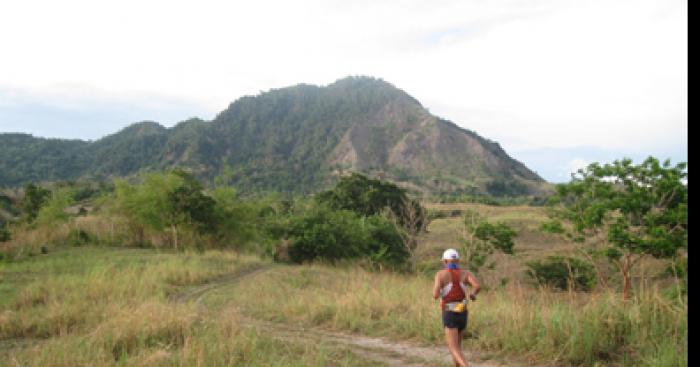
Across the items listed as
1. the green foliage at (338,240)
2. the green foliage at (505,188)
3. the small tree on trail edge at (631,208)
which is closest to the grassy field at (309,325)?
the small tree on trail edge at (631,208)

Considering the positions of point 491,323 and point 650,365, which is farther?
point 491,323

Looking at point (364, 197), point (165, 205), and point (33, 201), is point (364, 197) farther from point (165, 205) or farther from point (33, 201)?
point (33, 201)

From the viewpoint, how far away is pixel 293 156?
179375mm

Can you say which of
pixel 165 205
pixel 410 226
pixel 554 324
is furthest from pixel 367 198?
pixel 554 324

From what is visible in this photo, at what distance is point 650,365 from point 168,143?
574 feet

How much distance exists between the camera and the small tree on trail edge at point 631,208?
16875mm

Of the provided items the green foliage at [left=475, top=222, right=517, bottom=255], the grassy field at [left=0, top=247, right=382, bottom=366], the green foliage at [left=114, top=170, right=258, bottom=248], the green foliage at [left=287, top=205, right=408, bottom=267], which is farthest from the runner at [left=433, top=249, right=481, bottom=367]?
the green foliage at [left=114, top=170, right=258, bottom=248]

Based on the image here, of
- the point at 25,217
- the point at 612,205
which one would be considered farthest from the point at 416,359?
the point at 25,217

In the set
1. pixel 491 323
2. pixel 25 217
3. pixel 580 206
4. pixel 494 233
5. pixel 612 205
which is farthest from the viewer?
pixel 25 217

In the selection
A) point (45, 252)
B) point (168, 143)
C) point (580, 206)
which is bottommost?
point (45, 252)

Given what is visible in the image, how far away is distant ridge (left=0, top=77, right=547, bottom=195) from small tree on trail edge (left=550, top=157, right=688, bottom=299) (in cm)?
10571

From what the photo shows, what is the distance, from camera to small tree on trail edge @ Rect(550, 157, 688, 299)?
55.4 ft

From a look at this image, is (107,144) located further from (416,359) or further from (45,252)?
(416,359)

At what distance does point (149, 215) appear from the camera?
25250 mm
